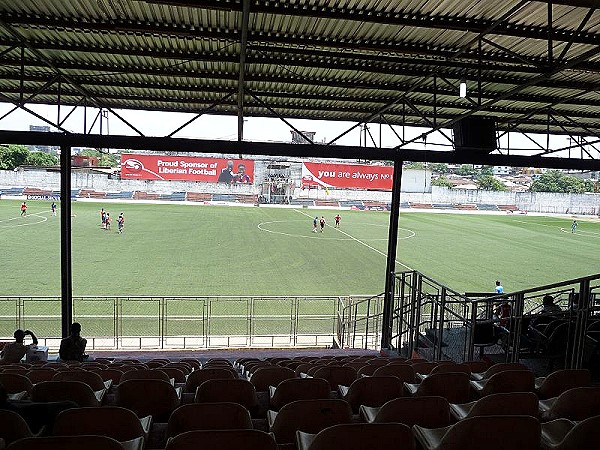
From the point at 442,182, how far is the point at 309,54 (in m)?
54.3

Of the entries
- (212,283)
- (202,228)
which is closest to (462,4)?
(212,283)

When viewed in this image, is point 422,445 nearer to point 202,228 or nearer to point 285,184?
point 202,228

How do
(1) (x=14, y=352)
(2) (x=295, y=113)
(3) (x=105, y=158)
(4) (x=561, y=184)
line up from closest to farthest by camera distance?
(1) (x=14, y=352), (2) (x=295, y=113), (3) (x=105, y=158), (4) (x=561, y=184)

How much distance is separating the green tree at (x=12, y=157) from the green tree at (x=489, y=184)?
4905cm

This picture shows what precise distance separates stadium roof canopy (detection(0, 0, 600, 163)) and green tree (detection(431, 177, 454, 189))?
47.7 m

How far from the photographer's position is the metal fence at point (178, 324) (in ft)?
34.0

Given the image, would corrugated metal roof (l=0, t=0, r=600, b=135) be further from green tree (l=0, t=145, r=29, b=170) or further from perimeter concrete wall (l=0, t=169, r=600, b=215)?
green tree (l=0, t=145, r=29, b=170)

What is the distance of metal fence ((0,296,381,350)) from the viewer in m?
10.4

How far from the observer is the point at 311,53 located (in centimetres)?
679

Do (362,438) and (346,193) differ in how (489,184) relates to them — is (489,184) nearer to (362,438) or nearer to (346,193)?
(346,193)

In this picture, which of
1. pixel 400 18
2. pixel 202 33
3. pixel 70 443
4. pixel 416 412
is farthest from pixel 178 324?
pixel 70 443

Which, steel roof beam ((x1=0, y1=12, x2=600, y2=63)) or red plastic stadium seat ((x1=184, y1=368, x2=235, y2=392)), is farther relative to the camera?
steel roof beam ((x1=0, y1=12, x2=600, y2=63))

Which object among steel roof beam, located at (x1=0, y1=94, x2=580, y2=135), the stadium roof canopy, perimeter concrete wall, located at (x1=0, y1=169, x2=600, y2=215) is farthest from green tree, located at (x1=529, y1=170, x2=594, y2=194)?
the stadium roof canopy

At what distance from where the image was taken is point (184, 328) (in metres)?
11.6
